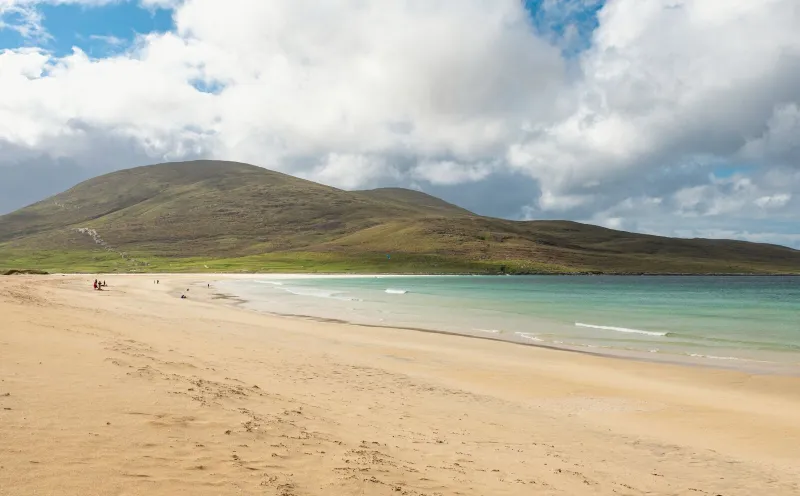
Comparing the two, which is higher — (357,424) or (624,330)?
(357,424)

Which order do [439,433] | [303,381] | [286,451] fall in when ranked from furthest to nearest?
[303,381] → [439,433] → [286,451]

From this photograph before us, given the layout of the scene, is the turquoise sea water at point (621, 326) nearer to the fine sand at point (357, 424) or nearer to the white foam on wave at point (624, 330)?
the white foam on wave at point (624, 330)

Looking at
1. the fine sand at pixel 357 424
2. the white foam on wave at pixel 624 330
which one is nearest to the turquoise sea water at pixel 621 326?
the white foam on wave at pixel 624 330

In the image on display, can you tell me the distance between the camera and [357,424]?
12734 mm

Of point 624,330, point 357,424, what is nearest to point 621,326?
point 624,330

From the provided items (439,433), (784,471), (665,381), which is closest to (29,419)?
(439,433)

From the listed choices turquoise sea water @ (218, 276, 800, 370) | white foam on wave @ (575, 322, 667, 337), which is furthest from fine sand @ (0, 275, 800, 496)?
white foam on wave @ (575, 322, 667, 337)

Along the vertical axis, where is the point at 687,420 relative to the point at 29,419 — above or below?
below

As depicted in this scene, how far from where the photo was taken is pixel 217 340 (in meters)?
26.5

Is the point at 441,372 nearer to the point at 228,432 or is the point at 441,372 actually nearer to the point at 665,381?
the point at 665,381

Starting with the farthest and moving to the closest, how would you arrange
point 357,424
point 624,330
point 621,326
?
point 621,326 < point 624,330 < point 357,424

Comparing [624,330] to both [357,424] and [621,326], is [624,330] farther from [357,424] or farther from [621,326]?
[357,424]

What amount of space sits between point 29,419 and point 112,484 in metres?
3.07

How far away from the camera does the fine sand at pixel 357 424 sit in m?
8.24
